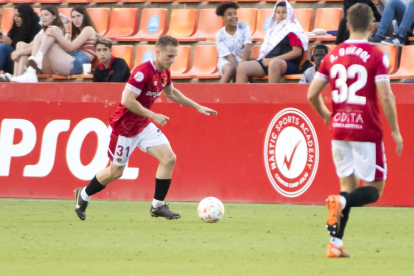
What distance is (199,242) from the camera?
606 centimetres

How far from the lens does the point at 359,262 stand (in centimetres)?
490

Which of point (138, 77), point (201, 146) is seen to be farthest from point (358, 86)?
point (201, 146)

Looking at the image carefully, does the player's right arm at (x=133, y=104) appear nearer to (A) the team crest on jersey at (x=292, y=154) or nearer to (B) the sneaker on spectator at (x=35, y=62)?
(A) the team crest on jersey at (x=292, y=154)

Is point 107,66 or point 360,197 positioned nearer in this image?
point 360,197

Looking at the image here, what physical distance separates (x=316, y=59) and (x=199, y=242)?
5.31 m

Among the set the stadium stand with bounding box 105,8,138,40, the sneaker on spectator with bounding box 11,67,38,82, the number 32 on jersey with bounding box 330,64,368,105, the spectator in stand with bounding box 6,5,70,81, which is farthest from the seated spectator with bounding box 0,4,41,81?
the number 32 on jersey with bounding box 330,64,368,105

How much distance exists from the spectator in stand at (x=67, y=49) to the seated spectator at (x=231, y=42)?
7.85 ft

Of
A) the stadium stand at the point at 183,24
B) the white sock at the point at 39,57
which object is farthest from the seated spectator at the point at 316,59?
the white sock at the point at 39,57

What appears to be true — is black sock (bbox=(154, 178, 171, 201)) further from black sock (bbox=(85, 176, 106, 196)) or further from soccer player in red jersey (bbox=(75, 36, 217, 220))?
black sock (bbox=(85, 176, 106, 196))

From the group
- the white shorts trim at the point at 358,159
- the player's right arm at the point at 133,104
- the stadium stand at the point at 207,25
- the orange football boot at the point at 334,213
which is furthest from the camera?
the stadium stand at the point at 207,25

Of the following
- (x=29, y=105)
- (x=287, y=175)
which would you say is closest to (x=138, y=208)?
(x=287, y=175)

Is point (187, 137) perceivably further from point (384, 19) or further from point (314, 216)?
point (384, 19)

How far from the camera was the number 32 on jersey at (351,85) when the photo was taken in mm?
5125

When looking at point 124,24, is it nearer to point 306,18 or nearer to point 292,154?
point 306,18
